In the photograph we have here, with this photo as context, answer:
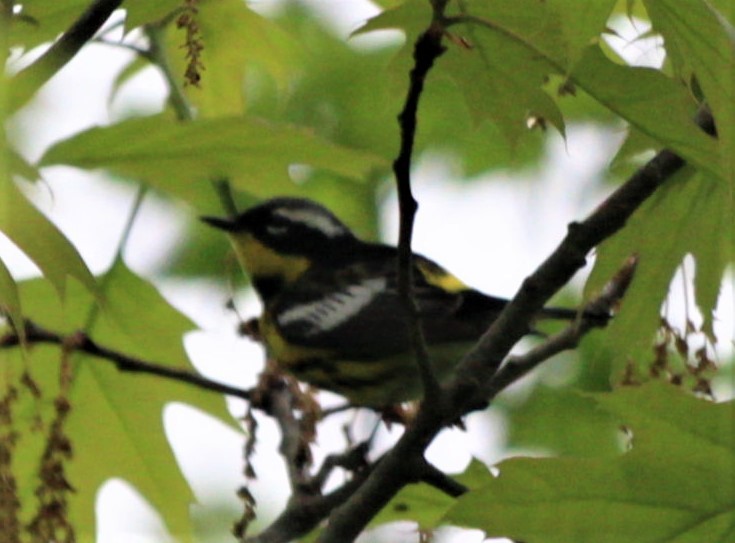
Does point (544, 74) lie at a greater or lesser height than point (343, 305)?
lesser

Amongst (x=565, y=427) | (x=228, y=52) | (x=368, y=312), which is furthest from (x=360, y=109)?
(x=228, y=52)

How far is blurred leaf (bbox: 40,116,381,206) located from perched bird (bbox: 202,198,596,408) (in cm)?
51

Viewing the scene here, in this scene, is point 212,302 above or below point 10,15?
above

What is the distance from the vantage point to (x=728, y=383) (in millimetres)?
4266

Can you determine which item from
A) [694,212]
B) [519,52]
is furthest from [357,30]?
[694,212]

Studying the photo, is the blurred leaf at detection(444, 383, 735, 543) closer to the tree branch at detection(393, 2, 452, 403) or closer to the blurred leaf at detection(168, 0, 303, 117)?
the tree branch at detection(393, 2, 452, 403)

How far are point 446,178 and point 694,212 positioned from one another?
2639 millimetres

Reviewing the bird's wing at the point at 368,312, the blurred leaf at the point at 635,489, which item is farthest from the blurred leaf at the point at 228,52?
the blurred leaf at the point at 635,489

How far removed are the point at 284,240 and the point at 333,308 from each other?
15.6 inches

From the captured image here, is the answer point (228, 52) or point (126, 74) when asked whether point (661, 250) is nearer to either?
point (228, 52)

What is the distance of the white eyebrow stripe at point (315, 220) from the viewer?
3.73 m

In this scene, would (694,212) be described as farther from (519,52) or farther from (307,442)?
(307,442)

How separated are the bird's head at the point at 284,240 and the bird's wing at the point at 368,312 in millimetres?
97

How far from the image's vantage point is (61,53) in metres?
1.52
